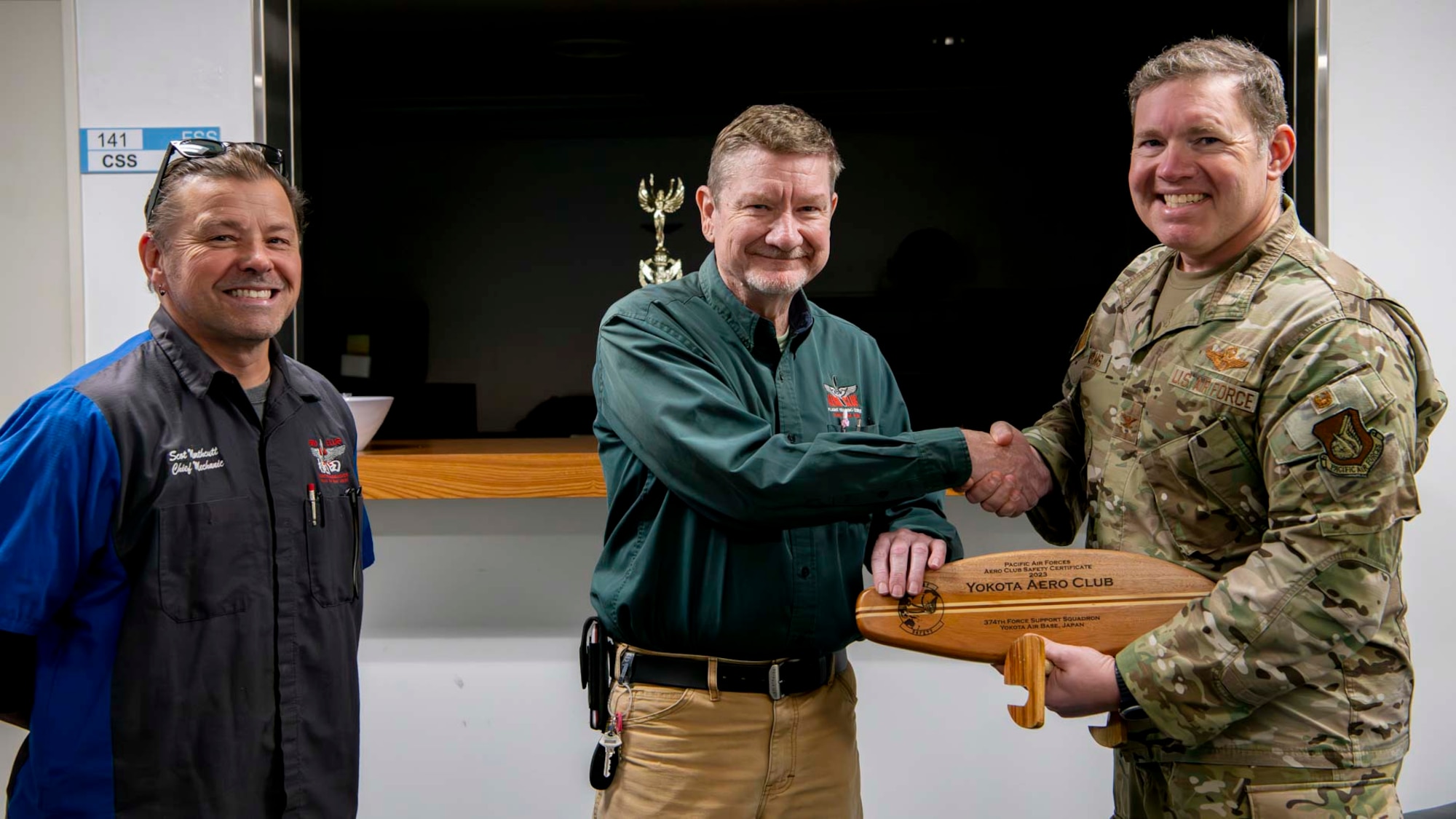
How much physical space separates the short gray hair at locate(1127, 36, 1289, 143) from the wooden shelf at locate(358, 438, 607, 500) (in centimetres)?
141

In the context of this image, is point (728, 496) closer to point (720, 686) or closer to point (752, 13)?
point (720, 686)

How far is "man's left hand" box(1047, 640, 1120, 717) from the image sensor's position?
4.19ft

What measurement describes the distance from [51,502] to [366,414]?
47.6 inches

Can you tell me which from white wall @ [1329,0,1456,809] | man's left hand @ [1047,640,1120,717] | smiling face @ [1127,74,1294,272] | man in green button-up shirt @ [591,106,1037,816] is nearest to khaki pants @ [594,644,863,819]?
man in green button-up shirt @ [591,106,1037,816]

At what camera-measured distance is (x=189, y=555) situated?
1223mm

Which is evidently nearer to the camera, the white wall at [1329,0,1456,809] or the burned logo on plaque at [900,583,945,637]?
the burned logo on plaque at [900,583,945,637]

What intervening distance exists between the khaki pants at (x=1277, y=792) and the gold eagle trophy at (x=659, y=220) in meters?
1.90

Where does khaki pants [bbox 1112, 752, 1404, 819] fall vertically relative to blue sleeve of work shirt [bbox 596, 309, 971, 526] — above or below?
below

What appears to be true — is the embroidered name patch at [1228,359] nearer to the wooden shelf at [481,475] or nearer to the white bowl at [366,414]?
the wooden shelf at [481,475]

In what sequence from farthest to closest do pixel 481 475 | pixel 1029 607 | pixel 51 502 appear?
pixel 481 475
pixel 1029 607
pixel 51 502

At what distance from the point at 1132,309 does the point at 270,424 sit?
123 centimetres

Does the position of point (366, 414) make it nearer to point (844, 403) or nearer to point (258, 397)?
point (258, 397)

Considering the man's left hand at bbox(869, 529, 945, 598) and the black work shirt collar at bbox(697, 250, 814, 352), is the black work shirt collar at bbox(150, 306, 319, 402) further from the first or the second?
the man's left hand at bbox(869, 529, 945, 598)

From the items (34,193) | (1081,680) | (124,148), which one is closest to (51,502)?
(1081,680)
